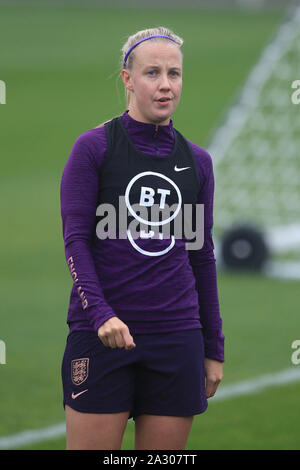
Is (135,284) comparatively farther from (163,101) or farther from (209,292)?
(163,101)

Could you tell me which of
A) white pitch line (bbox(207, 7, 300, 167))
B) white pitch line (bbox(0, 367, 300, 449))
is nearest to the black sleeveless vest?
white pitch line (bbox(0, 367, 300, 449))

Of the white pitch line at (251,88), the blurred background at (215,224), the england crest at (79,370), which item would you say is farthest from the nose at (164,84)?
the white pitch line at (251,88)

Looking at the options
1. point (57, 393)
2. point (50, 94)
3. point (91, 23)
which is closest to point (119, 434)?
point (57, 393)

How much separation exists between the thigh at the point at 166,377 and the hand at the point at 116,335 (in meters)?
0.18

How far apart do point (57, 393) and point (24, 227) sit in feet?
24.4

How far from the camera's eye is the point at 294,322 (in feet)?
28.7

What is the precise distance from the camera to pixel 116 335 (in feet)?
11.1

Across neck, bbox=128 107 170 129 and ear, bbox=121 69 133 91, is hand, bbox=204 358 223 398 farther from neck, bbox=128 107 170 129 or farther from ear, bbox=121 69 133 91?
ear, bbox=121 69 133 91

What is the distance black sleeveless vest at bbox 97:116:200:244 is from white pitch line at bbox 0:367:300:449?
8.09 feet

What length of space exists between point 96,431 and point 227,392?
138 inches

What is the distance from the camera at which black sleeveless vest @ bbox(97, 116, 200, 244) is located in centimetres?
360

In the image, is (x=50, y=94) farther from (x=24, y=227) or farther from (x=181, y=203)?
(x=181, y=203)

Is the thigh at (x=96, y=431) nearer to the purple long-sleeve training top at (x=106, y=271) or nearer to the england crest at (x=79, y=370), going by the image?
the england crest at (x=79, y=370)
